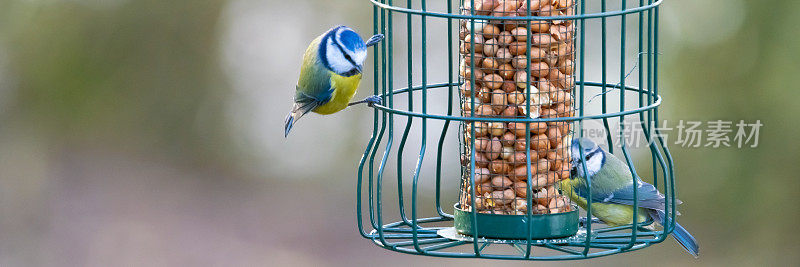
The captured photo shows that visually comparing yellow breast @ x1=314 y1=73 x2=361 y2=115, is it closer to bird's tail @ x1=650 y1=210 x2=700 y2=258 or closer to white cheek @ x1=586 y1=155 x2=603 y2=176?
white cheek @ x1=586 y1=155 x2=603 y2=176

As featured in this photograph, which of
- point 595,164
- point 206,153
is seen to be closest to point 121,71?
point 206,153

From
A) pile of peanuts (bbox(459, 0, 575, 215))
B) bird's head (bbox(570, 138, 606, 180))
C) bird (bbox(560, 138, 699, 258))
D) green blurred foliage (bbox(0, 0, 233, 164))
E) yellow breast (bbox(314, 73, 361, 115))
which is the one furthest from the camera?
green blurred foliage (bbox(0, 0, 233, 164))

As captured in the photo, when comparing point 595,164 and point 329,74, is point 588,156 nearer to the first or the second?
point 595,164

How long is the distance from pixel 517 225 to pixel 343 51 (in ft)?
3.59

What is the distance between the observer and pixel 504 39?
3934 millimetres

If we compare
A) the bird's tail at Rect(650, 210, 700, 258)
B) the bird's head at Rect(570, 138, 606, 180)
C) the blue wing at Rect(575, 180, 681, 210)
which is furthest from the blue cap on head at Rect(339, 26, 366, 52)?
the bird's tail at Rect(650, 210, 700, 258)

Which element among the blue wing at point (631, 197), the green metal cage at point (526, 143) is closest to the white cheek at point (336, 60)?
the green metal cage at point (526, 143)

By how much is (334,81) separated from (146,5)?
4265mm

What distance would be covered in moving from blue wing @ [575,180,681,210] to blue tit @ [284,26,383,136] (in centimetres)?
103

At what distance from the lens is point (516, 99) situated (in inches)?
155

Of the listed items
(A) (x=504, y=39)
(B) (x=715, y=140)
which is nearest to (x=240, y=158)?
(B) (x=715, y=140)

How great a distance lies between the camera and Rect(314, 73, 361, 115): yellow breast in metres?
4.79

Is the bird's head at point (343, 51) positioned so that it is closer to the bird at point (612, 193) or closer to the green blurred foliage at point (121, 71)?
the bird at point (612, 193)

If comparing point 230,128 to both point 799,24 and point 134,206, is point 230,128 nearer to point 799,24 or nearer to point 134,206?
point 134,206
